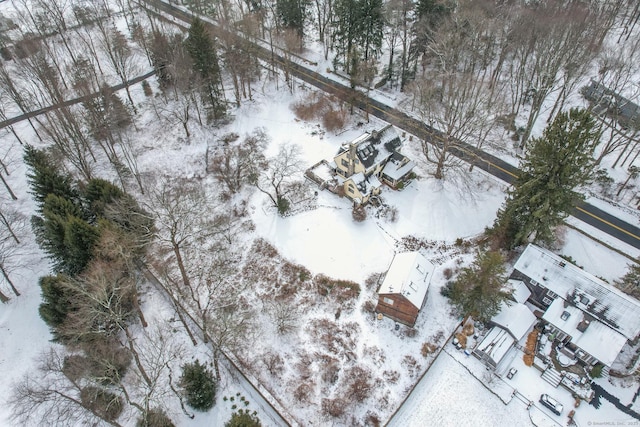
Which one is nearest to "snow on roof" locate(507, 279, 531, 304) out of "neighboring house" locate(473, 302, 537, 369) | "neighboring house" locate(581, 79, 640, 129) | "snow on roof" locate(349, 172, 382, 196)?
"neighboring house" locate(473, 302, 537, 369)

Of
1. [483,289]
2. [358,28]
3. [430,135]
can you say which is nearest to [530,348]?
[483,289]

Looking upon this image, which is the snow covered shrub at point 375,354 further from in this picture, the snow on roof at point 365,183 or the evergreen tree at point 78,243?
the evergreen tree at point 78,243

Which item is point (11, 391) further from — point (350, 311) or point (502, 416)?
point (502, 416)

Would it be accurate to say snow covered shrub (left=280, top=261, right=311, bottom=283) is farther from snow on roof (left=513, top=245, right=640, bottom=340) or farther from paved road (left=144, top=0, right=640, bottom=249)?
paved road (left=144, top=0, right=640, bottom=249)

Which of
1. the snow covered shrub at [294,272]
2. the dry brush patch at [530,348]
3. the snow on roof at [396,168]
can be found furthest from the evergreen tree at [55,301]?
the dry brush patch at [530,348]

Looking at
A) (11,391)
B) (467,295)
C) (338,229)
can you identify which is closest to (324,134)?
(338,229)

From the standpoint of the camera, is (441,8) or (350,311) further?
(441,8)
